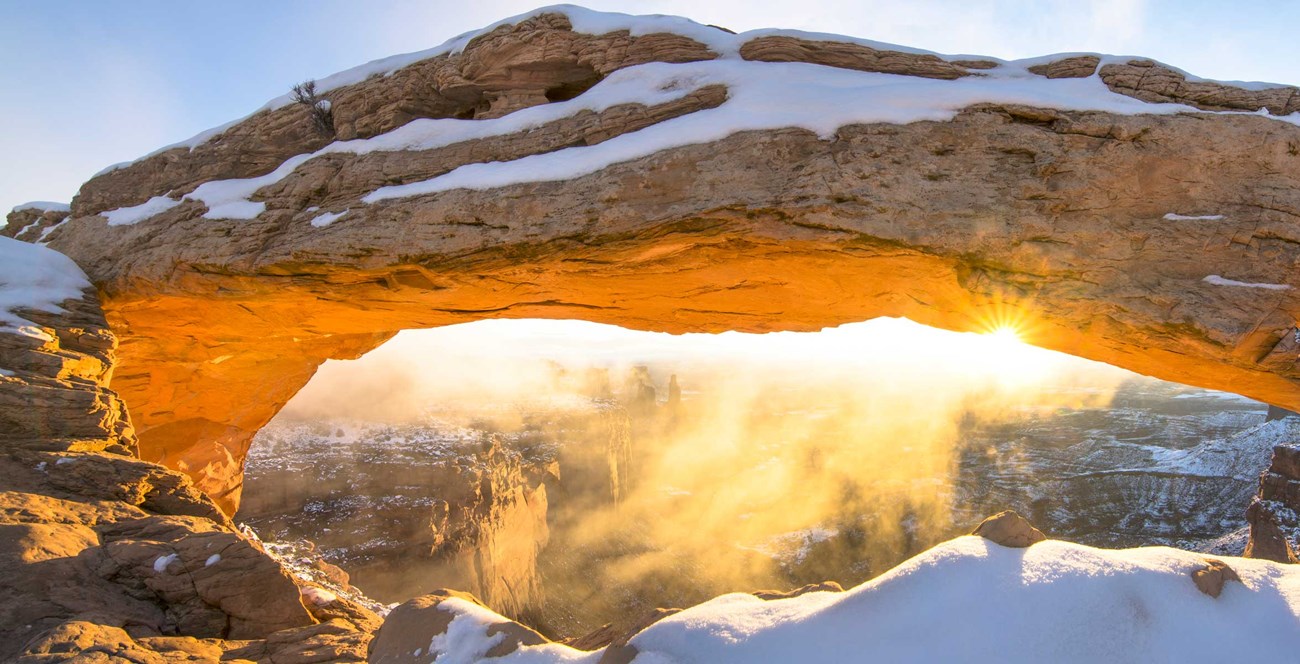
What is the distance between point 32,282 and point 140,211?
2323 millimetres

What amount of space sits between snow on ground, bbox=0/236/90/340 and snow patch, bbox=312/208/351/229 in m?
4.05

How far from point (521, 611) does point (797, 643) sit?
79.1ft

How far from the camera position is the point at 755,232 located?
789cm

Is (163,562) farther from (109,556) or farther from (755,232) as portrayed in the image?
(755,232)

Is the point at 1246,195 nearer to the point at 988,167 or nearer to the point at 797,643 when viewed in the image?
the point at 988,167

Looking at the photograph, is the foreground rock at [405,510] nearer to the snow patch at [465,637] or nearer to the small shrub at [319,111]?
the small shrub at [319,111]

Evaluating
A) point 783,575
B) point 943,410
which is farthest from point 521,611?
point 943,410

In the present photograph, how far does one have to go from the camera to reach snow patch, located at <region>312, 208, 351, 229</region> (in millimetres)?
9672

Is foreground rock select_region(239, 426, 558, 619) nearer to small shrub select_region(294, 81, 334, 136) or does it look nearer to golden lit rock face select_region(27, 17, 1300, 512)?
golden lit rock face select_region(27, 17, 1300, 512)

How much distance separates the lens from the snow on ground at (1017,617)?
133 inches

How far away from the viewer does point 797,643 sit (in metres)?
3.77

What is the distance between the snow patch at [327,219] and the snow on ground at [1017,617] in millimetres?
8383

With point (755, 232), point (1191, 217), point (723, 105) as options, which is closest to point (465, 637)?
point (755, 232)

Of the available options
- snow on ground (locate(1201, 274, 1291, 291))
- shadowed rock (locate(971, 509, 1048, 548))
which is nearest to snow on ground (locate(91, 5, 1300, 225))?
snow on ground (locate(1201, 274, 1291, 291))
